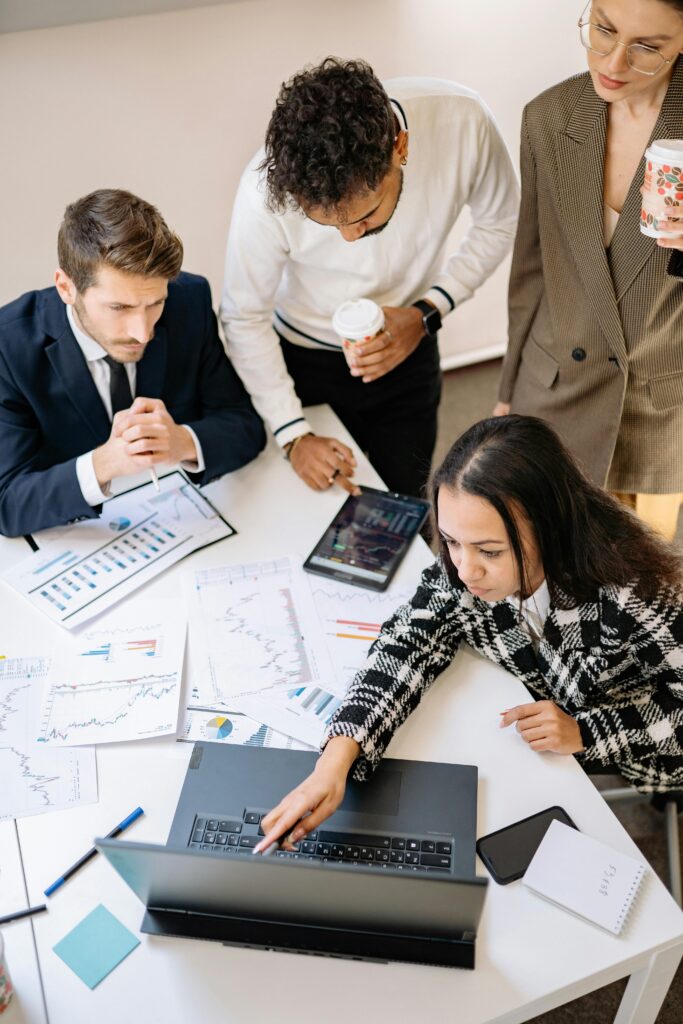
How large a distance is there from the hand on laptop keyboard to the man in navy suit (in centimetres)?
72

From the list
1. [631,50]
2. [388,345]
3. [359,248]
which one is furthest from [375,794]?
[631,50]

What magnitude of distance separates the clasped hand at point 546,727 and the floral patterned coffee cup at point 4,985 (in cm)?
78

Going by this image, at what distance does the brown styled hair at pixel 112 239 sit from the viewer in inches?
66.0

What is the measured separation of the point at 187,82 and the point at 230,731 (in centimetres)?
175

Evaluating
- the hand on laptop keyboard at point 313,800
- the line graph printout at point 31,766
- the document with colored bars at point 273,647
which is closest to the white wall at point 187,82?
the document with colored bars at point 273,647

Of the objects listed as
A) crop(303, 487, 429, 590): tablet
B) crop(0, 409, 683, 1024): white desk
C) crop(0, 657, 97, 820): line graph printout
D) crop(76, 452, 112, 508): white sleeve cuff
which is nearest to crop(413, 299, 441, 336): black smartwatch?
crop(303, 487, 429, 590): tablet

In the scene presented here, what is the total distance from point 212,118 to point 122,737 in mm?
1744

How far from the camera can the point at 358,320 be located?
1771 millimetres

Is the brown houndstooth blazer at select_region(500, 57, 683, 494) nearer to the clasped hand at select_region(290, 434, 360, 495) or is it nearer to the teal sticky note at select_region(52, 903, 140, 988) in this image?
the clasped hand at select_region(290, 434, 360, 495)

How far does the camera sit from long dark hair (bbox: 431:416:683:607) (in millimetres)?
1373

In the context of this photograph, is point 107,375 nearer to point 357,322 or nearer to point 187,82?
point 357,322

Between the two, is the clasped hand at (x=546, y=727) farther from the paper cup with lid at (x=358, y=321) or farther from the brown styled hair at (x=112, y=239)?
the brown styled hair at (x=112, y=239)

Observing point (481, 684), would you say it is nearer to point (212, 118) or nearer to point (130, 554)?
point (130, 554)

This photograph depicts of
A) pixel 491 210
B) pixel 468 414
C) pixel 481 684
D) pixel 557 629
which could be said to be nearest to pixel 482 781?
pixel 481 684
